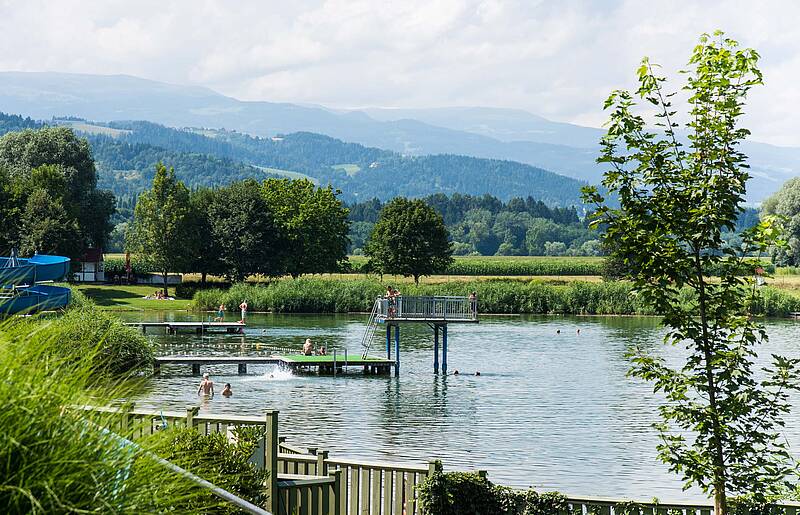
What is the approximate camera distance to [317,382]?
4662 centimetres

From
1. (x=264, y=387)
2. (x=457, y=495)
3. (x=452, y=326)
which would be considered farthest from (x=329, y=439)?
(x=452, y=326)

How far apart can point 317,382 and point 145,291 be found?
176 feet

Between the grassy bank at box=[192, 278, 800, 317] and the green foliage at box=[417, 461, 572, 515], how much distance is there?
7065 cm

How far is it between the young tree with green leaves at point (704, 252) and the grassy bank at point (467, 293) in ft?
234

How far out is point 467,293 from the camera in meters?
85.5

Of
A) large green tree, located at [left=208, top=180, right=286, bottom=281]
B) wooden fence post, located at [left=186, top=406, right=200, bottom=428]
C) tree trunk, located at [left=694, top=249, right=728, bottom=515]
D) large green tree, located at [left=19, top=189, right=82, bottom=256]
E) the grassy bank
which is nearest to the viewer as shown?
tree trunk, located at [left=694, top=249, right=728, bottom=515]

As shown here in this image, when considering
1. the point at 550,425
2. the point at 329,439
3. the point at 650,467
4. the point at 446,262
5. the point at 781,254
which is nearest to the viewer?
the point at 650,467

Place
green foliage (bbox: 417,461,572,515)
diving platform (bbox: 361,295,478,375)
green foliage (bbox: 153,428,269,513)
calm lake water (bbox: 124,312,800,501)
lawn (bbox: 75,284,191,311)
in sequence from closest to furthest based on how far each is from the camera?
green foliage (bbox: 153,428,269,513) → green foliage (bbox: 417,461,572,515) → calm lake water (bbox: 124,312,800,501) → diving platform (bbox: 361,295,478,375) → lawn (bbox: 75,284,191,311)

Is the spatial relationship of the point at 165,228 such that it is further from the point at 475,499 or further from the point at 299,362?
the point at 475,499

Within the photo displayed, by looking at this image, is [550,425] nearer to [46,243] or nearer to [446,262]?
[46,243]

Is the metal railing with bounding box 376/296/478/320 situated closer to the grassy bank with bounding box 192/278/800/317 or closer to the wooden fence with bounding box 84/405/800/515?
the grassy bank with bounding box 192/278/800/317

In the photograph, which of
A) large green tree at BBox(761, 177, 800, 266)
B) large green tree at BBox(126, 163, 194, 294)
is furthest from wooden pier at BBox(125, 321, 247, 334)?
large green tree at BBox(761, 177, 800, 266)

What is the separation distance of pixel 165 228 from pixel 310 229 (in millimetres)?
14588

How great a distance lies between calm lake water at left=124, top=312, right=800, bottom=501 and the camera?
29.2m
